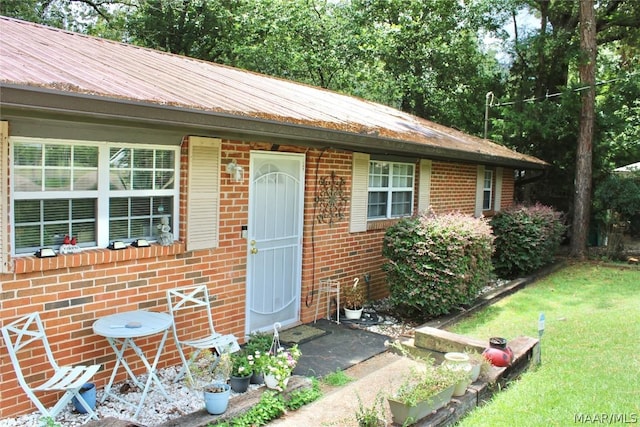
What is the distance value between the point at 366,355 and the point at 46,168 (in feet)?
12.4

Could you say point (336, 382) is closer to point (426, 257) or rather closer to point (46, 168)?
point (426, 257)

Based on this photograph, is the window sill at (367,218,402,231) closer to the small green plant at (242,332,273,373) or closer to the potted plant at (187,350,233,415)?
the small green plant at (242,332,273,373)

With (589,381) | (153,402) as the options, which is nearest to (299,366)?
(153,402)

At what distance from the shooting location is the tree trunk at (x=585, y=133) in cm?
1298

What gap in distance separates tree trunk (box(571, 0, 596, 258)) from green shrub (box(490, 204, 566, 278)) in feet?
11.0

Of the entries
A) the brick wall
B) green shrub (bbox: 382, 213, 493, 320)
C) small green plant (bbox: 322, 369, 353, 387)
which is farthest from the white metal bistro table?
green shrub (bbox: 382, 213, 493, 320)

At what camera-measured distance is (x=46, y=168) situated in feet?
13.6

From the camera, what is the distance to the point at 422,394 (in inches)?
147

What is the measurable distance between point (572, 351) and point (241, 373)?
3787 mm

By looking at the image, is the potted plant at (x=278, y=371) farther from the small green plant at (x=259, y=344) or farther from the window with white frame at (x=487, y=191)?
the window with white frame at (x=487, y=191)

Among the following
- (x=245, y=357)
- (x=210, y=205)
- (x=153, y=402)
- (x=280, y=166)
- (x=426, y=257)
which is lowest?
(x=153, y=402)

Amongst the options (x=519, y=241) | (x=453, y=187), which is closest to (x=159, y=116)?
(x=453, y=187)

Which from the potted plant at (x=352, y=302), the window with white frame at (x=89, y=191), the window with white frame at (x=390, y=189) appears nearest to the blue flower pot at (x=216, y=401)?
the window with white frame at (x=89, y=191)

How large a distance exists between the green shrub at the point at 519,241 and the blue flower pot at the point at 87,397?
8.29 meters
